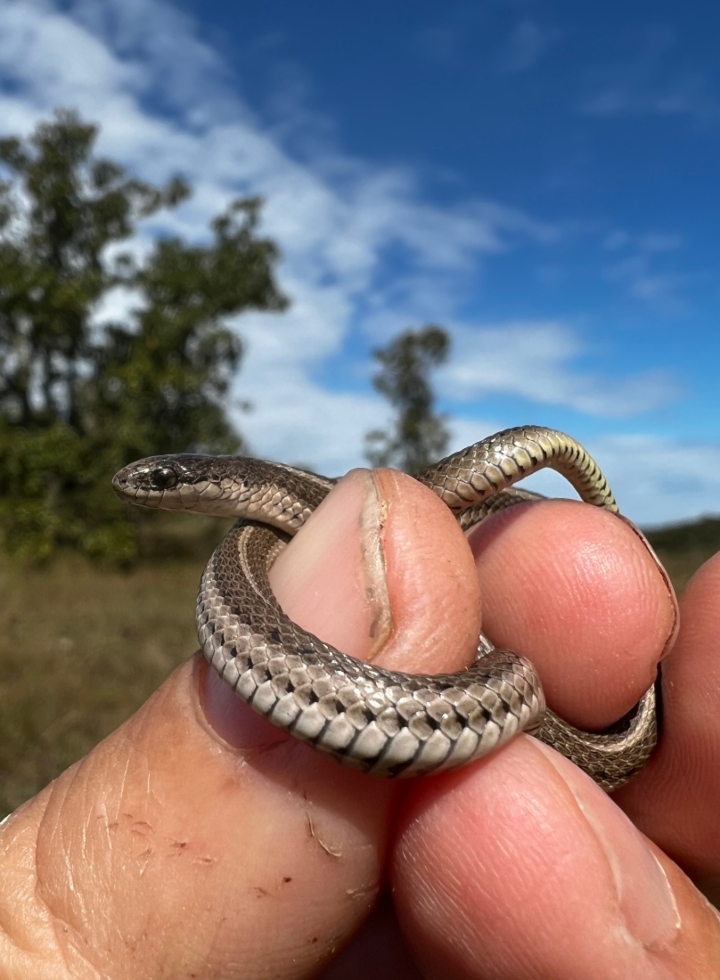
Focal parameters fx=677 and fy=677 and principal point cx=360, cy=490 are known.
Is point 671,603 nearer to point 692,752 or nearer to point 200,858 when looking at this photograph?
point 692,752

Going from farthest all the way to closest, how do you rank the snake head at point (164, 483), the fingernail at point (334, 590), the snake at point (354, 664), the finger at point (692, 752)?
the snake head at point (164, 483) < the finger at point (692, 752) < the fingernail at point (334, 590) < the snake at point (354, 664)

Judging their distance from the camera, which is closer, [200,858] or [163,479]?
[200,858]

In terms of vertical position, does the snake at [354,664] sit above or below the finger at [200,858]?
above

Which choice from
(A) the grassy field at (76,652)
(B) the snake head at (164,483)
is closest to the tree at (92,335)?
(A) the grassy field at (76,652)

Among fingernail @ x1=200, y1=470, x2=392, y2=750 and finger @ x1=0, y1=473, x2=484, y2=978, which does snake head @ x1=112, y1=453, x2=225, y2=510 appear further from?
finger @ x1=0, y1=473, x2=484, y2=978

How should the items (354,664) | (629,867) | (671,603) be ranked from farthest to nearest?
(671,603)
(629,867)
(354,664)

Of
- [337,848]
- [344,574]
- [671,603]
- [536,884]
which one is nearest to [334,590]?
[344,574]

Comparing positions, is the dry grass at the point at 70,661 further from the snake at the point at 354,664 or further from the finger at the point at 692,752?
the finger at the point at 692,752

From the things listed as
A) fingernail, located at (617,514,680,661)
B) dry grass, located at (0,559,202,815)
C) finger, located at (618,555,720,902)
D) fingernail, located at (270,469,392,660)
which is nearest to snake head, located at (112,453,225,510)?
fingernail, located at (270,469,392,660)
